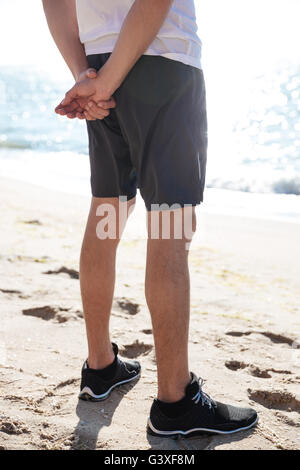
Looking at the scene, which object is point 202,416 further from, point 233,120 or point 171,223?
point 233,120

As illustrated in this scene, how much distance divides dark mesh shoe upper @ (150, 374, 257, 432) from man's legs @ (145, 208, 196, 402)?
0.10 m

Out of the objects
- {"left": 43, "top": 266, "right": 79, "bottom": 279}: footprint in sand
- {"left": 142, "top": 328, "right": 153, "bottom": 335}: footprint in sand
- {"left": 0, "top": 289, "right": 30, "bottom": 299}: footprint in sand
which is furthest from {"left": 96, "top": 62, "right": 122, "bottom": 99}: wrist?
{"left": 43, "top": 266, "right": 79, "bottom": 279}: footprint in sand

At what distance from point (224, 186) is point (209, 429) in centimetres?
704

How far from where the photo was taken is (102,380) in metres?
2.04

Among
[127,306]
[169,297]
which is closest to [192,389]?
[169,297]

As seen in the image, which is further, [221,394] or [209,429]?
[221,394]

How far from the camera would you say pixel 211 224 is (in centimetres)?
600

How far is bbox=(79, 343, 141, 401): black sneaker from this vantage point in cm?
201

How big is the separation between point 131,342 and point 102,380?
49cm

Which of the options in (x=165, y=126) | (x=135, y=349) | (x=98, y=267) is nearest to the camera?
(x=165, y=126)

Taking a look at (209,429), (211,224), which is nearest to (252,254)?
(211,224)

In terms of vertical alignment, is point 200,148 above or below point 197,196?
above

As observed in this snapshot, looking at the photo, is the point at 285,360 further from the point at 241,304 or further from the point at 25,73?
the point at 25,73

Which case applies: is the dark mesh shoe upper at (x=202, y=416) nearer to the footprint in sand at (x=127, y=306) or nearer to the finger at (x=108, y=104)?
the finger at (x=108, y=104)
